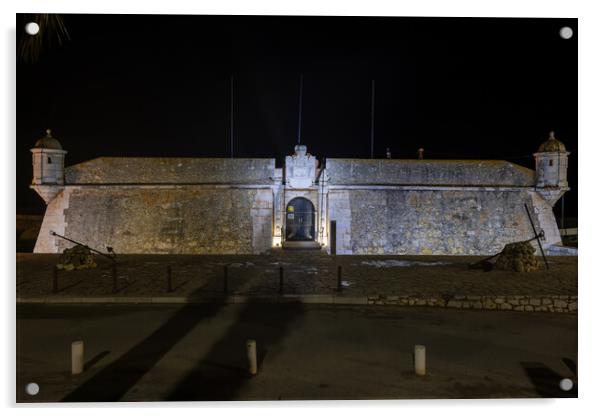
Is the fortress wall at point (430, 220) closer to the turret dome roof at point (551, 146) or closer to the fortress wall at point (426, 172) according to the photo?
the fortress wall at point (426, 172)

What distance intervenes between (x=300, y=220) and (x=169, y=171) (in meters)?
5.69

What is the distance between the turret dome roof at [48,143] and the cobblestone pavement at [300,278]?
14.9 feet

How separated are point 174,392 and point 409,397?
2.53m

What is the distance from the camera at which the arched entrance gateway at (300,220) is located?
53.8 ft

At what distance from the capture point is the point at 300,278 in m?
9.67

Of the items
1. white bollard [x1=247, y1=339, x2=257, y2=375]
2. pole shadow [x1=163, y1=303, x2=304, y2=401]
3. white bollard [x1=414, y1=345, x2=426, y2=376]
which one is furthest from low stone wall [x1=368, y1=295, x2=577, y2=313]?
white bollard [x1=247, y1=339, x2=257, y2=375]

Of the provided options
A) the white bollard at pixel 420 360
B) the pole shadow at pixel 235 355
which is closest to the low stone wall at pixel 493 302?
the pole shadow at pixel 235 355

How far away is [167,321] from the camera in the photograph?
21.7 ft

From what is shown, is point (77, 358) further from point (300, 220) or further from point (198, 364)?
point (300, 220)

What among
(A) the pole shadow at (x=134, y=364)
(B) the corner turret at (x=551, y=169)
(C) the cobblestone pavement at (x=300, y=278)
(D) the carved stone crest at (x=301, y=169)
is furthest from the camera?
(D) the carved stone crest at (x=301, y=169)

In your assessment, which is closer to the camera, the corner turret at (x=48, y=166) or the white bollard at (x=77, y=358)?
the white bollard at (x=77, y=358)

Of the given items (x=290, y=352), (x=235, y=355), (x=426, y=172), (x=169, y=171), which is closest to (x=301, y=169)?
(x=426, y=172)

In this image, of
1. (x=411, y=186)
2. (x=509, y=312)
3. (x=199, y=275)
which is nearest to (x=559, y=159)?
(x=411, y=186)

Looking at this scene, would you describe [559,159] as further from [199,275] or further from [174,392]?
[174,392]
